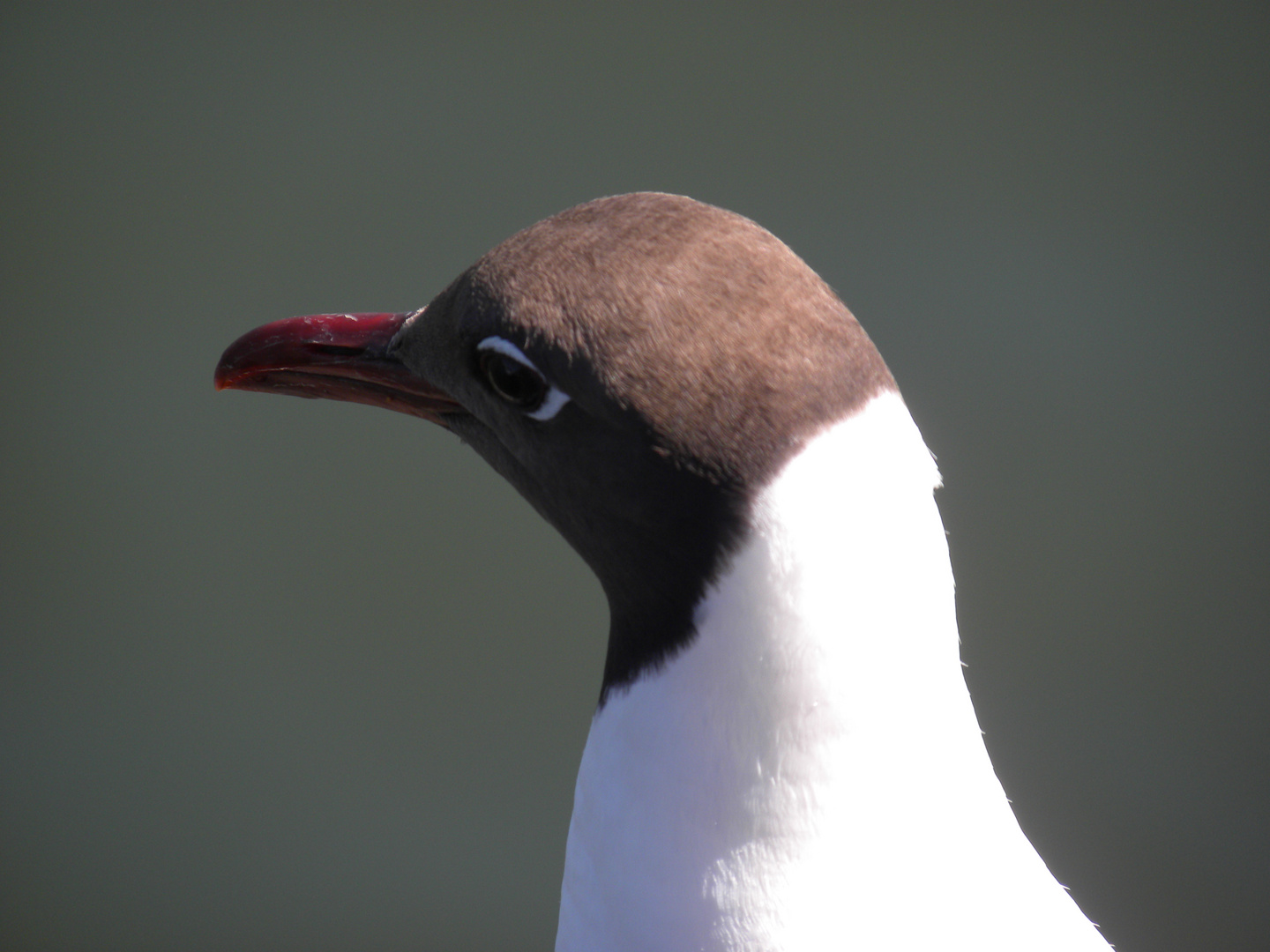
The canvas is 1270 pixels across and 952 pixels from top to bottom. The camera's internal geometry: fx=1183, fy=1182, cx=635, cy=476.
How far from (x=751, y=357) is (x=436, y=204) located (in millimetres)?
1312

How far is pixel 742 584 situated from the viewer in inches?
24.5

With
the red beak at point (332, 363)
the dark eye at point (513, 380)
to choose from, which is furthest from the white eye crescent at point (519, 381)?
the red beak at point (332, 363)

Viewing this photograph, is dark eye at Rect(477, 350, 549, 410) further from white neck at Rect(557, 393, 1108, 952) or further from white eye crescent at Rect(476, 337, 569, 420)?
white neck at Rect(557, 393, 1108, 952)

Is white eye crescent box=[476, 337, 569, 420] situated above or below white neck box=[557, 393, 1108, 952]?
above

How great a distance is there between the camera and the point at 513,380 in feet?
2.25

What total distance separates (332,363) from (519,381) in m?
0.20

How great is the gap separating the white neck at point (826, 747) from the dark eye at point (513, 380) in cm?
15

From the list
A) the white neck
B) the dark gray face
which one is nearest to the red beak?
the dark gray face

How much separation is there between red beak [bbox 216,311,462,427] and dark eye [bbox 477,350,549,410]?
0.33 ft

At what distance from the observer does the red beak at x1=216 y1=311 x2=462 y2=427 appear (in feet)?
2.64

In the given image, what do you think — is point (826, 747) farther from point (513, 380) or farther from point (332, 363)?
point (332, 363)

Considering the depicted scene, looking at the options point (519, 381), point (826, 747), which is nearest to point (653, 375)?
point (519, 381)

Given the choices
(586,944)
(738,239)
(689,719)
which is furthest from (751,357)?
(586,944)

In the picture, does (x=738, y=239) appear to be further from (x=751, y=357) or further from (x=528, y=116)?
(x=528, y=116)
